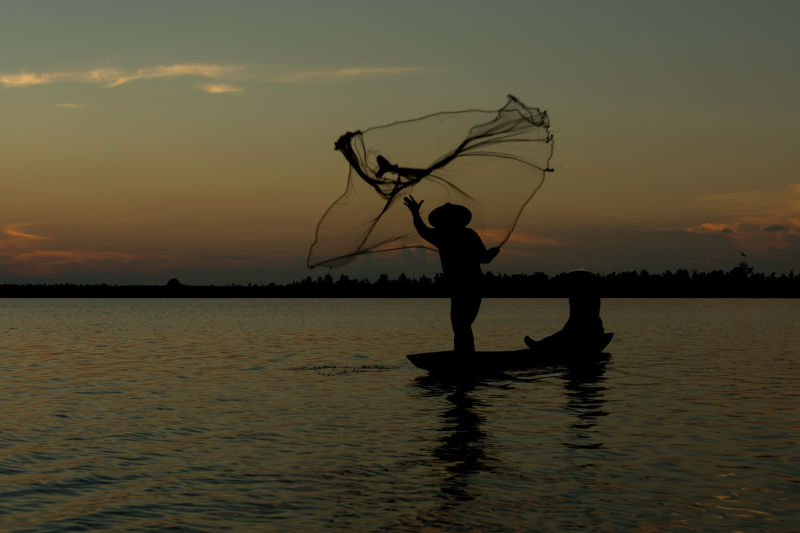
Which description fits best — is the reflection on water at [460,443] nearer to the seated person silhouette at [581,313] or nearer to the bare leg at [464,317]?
the bare leg at [464,317]

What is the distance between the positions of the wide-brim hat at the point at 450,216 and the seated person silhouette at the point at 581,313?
9030 mm

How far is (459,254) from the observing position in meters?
25.2

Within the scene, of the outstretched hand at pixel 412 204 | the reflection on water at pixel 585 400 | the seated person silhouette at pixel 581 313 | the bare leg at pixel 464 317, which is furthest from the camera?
the seated person silhouette at pixel 581 313

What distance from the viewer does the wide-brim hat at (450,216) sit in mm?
24016

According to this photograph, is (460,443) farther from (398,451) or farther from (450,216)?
(450,216)

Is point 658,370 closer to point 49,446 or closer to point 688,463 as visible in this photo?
point 688,463

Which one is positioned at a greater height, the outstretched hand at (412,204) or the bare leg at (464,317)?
the outstretched hand at (412,204)

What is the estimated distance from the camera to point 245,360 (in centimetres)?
3978

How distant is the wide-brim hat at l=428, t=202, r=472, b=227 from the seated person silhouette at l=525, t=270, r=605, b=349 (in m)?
9.03

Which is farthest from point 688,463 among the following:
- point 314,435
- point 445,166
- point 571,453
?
point 445,166

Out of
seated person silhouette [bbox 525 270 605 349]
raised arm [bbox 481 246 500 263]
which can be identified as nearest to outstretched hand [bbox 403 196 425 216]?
raised arm [bbox 481 246 500 263]

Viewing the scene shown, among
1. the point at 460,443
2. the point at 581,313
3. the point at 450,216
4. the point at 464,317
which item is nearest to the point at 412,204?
the point at 450,216

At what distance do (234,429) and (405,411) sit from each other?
430 centimetres

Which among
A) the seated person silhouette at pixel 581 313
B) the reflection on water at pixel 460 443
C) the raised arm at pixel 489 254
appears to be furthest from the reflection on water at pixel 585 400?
the raised arm at pixel 489 254
